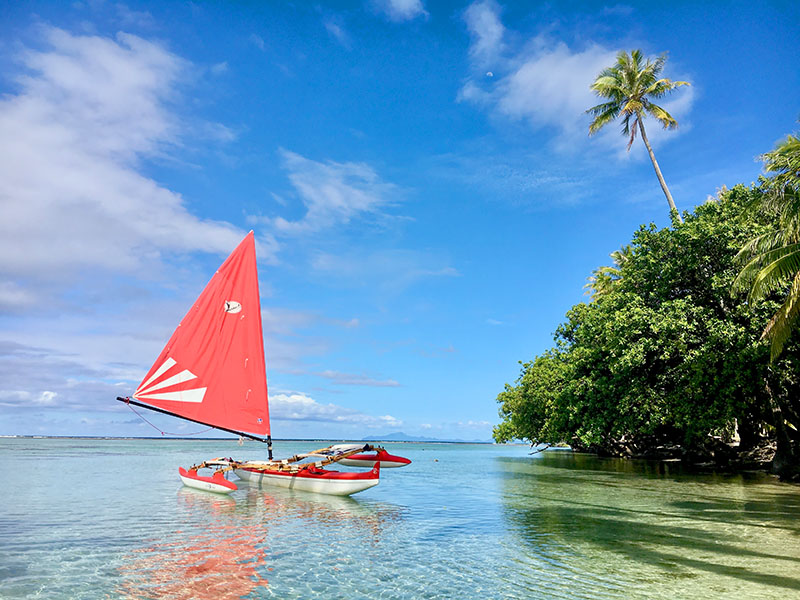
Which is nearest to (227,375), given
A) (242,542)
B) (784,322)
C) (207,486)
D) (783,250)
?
(207,486)

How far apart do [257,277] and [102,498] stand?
10599mm

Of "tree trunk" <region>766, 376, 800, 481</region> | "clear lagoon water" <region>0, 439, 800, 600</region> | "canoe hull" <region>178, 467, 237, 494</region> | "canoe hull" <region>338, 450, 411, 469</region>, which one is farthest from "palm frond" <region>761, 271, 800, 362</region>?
"canoe hull" <region>178, 467, 237, 494</region>

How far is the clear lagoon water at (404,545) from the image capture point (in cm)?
845

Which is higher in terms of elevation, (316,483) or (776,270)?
(776,270)

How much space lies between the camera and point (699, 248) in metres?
23.9

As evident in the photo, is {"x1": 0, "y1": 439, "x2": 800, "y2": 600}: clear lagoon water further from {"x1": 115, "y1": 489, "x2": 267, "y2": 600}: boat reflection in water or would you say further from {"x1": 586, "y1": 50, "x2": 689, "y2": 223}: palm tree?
{"x1": 586, "y1": 50, "x2": 689, "y2": 223}: palm tree

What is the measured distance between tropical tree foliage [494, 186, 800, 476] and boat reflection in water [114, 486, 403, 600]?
13.8 m

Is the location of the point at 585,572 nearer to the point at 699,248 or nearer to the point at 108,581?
the point at 108,581

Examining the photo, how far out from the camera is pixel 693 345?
22703 millimetres

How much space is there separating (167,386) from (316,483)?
6520mm

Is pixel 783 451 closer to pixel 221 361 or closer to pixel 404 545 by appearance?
pixel 404 545

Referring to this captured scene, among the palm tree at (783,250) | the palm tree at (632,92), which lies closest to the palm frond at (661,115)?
the palm tree at (632,92)

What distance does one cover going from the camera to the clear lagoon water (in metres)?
8.45

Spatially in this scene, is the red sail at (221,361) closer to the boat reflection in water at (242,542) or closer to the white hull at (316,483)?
the white hull at (316,483)
